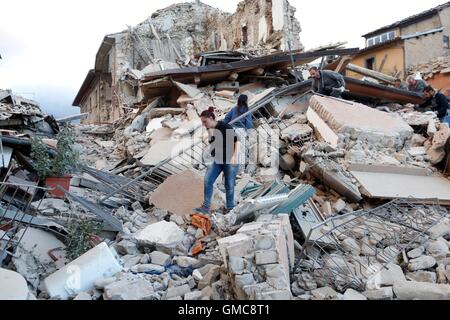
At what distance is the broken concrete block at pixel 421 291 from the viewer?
2.79 metres

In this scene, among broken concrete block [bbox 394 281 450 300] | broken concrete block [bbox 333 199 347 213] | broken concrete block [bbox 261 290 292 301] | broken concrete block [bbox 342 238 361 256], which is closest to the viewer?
broken concrete block [bbox 261 290 292 301]

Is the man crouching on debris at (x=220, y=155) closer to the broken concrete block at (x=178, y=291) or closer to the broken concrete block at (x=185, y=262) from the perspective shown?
the broken concrete block at (x=185, y=262)

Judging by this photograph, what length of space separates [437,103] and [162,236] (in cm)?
672

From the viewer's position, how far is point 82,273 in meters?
3.12

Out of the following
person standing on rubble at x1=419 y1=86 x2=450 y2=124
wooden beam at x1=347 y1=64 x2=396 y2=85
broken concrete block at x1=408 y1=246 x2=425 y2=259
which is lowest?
broken concrete block at x1=408 y1=246 x2=425 y2=259

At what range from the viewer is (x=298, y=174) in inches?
218

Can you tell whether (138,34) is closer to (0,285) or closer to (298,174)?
(298,174)

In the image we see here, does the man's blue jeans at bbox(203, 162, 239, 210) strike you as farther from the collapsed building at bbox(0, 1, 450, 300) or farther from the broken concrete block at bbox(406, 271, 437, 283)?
the broken concrete block at bbox(406, 271, 437, 283)

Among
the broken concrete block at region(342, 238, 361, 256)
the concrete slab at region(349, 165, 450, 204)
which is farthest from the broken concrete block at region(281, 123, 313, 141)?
the broken concrete block at region(342, 238, 361, 256)

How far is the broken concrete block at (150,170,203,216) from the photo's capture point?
4629 mm

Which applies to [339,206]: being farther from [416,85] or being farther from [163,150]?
[416,85]

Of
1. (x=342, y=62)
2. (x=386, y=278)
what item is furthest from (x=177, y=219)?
(x=342, y=62)

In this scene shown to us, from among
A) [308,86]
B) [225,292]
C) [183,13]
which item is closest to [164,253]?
[225,292]
